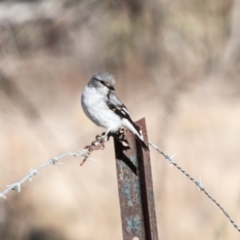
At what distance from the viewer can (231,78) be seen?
5207mm

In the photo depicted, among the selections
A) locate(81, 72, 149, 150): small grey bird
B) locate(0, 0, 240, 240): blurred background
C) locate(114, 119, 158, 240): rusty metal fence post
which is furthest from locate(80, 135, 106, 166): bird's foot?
locate(0, 0, 240, 240): blurred background

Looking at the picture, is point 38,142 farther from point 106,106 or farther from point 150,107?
point 106,106

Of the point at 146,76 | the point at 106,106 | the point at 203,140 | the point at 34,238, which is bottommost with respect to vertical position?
the point at 106,106

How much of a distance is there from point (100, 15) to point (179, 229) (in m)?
1.84

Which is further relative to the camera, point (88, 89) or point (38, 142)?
point (38, 142)

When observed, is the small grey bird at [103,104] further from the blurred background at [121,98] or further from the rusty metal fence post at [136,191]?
the blurred background at [121,98]

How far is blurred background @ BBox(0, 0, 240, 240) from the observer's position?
478 cm

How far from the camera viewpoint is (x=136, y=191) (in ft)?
6.88

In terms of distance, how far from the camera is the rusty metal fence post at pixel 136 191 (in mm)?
2054

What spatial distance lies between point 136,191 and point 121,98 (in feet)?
9.31

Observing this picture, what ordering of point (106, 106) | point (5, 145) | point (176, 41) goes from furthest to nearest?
1. point (176, 41)
2. point (5, 145)
3. point (106, 106)

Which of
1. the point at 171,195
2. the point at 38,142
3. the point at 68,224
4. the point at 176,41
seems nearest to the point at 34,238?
the point at 68,224

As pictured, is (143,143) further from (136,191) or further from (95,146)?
(95,146)

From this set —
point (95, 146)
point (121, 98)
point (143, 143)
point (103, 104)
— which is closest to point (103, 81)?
point (103, 104)
